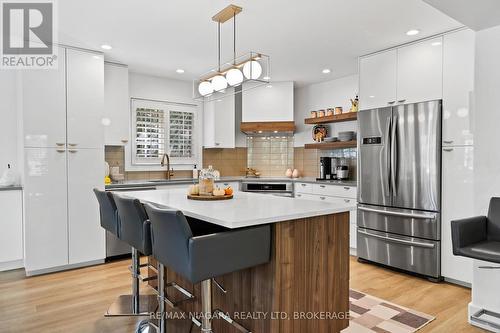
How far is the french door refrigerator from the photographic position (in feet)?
11.1

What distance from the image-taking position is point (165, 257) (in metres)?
1.82

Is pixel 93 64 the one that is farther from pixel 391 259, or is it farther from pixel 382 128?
pixel 391 259

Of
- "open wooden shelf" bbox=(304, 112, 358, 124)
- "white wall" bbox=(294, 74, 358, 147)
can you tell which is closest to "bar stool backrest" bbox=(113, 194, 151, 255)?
"open wooden shelf" bbox=(304, 112, 358, 124)

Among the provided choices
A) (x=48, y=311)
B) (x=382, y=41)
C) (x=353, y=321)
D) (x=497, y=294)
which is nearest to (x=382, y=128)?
(x=382, y=41)

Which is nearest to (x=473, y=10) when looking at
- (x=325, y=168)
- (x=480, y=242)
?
(x=480, y=242)

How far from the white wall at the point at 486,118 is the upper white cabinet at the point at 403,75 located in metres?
0.84

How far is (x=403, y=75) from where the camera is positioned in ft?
12.1

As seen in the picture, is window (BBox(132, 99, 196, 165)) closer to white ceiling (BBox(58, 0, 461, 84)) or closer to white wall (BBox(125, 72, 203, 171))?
white wall (BBox(125, 72, 203, 171))

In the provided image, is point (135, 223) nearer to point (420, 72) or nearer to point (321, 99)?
point (420, 72)

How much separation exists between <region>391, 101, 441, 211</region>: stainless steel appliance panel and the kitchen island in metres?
1.68

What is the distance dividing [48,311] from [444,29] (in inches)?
A: 180

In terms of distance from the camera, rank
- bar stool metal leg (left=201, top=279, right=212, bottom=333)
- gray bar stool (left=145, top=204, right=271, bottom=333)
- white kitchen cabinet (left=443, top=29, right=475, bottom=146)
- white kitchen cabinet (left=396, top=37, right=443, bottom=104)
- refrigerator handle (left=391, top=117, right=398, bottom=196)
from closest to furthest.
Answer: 1. gray bar stool (left=145, top=204, right=271, bottom=333)
2. bar stool metal leg (left=201, top=279, right=212, bottom=333)
3. white kitchen cabinet (left=443, top=29, right=475, bottom=146)
4. white kitchen cabinet (left=396, top=37, right=443, bottom=104)
5. refrigerator handle (left=391, top=117, right=398, bottom=196)

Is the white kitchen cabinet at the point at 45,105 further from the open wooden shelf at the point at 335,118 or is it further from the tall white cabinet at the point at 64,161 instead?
the open wooden shelf at the point at 335,118

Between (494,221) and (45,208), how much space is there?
14.3 feet
